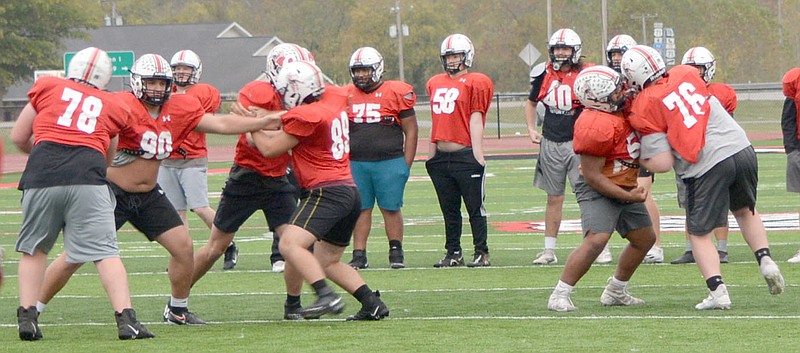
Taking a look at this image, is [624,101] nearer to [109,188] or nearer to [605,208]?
[605,208]

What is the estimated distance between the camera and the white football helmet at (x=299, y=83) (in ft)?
25.1

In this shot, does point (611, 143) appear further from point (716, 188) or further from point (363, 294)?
point (363, 294)

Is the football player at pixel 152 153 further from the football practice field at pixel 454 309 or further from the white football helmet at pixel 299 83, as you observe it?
the football practice field at pixel 454 309

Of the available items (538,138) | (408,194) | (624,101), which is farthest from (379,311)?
(408,194)

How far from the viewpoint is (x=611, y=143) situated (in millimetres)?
7859

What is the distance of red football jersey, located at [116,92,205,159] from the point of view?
7.80 meters

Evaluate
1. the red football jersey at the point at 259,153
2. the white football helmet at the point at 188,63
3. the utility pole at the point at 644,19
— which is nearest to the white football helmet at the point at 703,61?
the red football jersey at the point at 259,153

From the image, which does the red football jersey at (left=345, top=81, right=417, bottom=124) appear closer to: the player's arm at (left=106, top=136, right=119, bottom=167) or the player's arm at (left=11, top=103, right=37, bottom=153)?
the player's arm at (left=106, top=136, right=119, bottom=167)

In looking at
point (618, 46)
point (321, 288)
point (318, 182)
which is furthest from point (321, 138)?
point (618, 46)

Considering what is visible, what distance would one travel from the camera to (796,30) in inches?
2938

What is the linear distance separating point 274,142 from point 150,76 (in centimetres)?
86

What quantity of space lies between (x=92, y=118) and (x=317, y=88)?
4.22 feet

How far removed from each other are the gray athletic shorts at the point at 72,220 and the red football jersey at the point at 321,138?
3.70 ft

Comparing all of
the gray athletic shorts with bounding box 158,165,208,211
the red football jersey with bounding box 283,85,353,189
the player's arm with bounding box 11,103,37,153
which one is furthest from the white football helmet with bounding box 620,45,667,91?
the gray athletic shorts with bounding box 158,165,208,211
